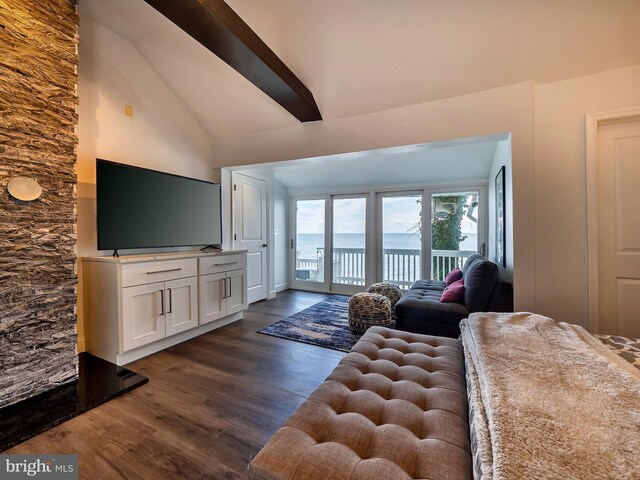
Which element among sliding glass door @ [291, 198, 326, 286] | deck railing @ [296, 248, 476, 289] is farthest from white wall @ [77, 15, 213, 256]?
deck railing @ [296, 248, 476, 289]

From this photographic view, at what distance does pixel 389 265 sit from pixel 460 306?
2.36 m

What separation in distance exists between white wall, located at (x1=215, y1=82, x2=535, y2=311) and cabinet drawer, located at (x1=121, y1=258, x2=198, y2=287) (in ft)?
5.15

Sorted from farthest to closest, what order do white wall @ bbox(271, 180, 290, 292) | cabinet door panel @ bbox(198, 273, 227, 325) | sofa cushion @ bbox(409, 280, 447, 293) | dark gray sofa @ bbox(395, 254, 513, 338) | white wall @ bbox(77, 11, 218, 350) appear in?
white wall @ bbox(271, 180, 290, 292)
sofa cushion @ bbox(409, 280, 447, 293)
cabinet door panel @ bbox(198, 273, 227, 325)
white wall @ bbox(77, 11, 218, 350)
dark gray sofa @ bbox(395, 254, 513, 338)

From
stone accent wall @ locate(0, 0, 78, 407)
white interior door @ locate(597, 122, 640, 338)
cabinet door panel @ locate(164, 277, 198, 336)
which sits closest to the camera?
stone accent wall @ locate(0, 0, 78, 407)

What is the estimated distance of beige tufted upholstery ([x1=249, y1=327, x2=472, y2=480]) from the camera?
82 cm

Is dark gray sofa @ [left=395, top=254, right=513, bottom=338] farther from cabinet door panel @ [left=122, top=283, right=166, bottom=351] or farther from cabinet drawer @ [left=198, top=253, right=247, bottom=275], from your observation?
cabinet door panel @ [left=122, top=283, right=166, bottom=351]

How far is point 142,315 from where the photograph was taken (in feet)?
8.16

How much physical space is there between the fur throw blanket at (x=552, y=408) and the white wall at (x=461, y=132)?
97 cm

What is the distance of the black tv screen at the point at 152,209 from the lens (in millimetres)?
2453

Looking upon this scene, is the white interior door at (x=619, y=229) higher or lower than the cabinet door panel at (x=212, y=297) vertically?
higher

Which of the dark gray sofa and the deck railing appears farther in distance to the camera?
the deck railing

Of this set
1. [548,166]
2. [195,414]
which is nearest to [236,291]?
[195,414]

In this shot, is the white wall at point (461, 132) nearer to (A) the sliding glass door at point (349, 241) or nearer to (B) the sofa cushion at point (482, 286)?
(B) the sofa cushion at point (482, 286)

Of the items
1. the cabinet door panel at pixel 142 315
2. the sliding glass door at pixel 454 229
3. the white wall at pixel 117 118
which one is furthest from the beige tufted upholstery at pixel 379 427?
the sliding glass door at pixel 454 229
